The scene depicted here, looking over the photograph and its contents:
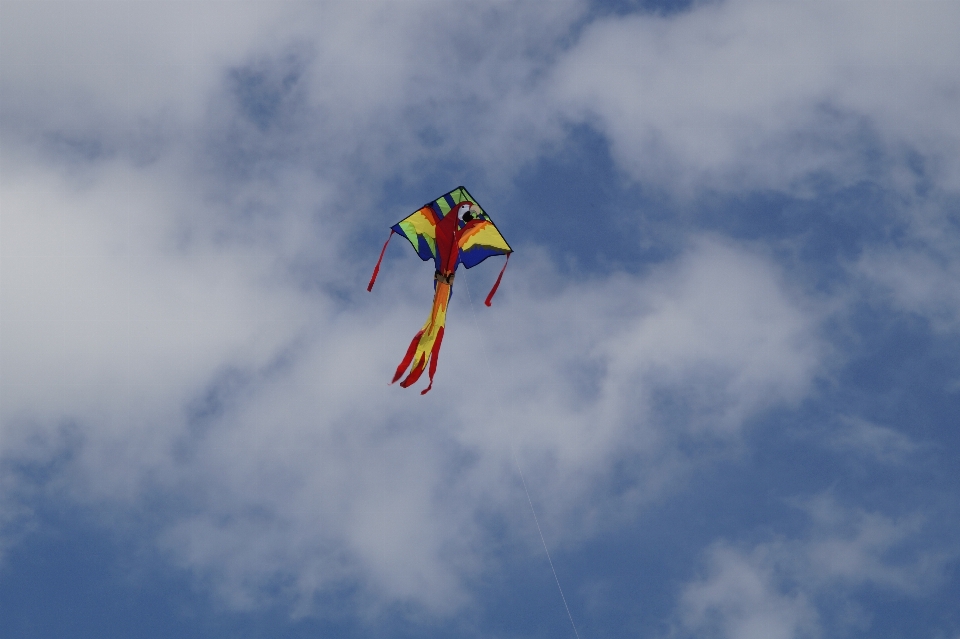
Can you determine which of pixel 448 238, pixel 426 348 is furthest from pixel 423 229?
pixel 426 348

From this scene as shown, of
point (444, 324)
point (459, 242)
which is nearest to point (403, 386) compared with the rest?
point (444, 324)

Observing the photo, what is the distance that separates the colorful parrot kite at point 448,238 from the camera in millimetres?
33531

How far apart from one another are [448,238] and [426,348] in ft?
13.1

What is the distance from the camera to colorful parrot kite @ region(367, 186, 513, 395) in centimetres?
3353

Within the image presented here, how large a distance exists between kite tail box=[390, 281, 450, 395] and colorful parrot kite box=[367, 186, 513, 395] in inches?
1.2

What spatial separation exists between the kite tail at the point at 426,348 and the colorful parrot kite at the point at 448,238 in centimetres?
3

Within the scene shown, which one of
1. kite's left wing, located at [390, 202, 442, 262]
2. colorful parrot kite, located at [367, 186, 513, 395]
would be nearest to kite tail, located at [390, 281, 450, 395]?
colorful parrot kite, located at [367, 186, 513, 395]

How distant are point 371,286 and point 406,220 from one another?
336cm

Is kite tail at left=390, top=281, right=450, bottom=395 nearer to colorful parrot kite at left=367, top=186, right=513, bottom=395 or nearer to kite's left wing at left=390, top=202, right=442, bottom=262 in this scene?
colorful parrot kite at left=367, top=186, right=513, bottom=395

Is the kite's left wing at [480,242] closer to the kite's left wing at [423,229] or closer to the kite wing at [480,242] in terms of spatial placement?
the kite wing at [480,242]

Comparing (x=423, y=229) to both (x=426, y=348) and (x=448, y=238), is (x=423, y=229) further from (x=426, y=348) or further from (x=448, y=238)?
(x=426, y=348)

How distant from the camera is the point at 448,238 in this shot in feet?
112

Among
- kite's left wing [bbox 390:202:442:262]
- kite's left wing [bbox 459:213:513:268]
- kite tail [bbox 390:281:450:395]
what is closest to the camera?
kite tail [bbox 390:281:450:395]

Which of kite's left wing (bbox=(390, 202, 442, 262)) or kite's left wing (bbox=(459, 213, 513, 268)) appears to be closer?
kite's left wing (bbox=(390, 202, 442, 262))
